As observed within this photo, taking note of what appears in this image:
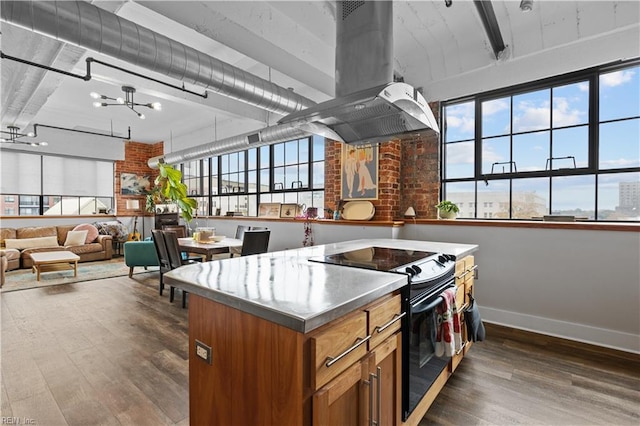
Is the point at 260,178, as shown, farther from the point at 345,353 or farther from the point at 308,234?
the point at 345,353

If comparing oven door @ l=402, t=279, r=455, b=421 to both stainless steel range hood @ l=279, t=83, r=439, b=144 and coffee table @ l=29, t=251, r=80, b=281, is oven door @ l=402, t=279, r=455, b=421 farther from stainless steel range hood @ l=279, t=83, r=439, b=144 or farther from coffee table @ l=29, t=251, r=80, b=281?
coffee table @ l=29, t=251, r=80, b=281

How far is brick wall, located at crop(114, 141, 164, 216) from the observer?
8.37 metres

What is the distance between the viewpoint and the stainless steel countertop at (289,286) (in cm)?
101

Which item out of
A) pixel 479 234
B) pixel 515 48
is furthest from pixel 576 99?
pixel 479 234

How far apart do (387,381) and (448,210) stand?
8.71 ft

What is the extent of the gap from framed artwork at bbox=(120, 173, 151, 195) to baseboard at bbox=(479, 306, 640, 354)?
8749 millimetres

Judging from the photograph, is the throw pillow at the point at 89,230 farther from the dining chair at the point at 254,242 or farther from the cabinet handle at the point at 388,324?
the cabinet handle at the point at 388,324

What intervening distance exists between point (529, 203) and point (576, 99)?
1.10 metres

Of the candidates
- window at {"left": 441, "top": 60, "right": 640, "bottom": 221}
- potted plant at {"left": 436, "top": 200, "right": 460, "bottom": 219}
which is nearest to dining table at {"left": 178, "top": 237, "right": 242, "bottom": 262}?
potted plant at {"left": 436, "top": 200, "right": 460, "bottom": 219}

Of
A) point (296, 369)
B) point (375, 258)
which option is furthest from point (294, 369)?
point (375, 258)

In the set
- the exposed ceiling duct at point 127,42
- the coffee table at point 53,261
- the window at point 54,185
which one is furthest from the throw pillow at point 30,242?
the exposed ceiling duct at point 127,42

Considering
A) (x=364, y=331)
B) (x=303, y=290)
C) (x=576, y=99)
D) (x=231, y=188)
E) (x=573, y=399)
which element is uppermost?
(x=576, y=99)

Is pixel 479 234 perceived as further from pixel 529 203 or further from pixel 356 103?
pixel 356 103

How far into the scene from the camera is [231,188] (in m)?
6.88
